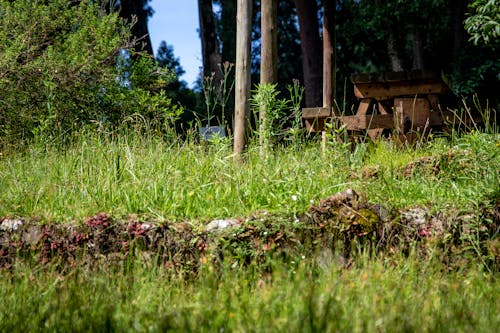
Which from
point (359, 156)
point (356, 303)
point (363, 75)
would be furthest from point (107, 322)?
point (363, 75)

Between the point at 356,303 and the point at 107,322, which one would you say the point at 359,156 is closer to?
the point at 356,303

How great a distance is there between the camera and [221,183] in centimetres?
561

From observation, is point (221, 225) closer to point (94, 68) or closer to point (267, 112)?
point (267, 112)

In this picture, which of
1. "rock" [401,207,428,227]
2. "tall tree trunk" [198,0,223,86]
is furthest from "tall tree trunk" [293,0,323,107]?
"rock" [401,207,428,227]

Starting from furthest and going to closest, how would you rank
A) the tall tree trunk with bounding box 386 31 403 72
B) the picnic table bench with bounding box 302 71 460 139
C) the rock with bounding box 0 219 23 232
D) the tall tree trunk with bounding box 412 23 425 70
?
the tall tree trunk with bounding box 412 23 425 70
the tall tree trunk with bounding box 386 31 403 72
the picnic table bench with bounding box 302 71 460 139
the rock with bounding box 0 219 23 232

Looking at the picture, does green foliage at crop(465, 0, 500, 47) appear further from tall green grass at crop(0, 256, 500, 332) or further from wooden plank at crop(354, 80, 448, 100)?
tall green grass at crop(0, 256, 500, 332)

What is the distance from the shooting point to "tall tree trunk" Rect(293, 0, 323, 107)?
16.8 meters

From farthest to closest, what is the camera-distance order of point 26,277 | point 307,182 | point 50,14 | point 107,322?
1. point 50,14
2. point 307,182
3. point 26,277
4. point 107,322

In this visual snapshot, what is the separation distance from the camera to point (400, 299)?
347 centimetres

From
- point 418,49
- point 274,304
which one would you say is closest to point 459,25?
point 418,49

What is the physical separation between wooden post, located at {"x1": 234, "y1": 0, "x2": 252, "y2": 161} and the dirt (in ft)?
8.11

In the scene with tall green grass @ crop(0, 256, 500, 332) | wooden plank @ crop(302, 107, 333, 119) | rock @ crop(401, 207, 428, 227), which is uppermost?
wooden plank @ crop(302, 107, 333, 119)

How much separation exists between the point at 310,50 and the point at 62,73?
363 inches

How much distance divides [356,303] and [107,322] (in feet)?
4.44
